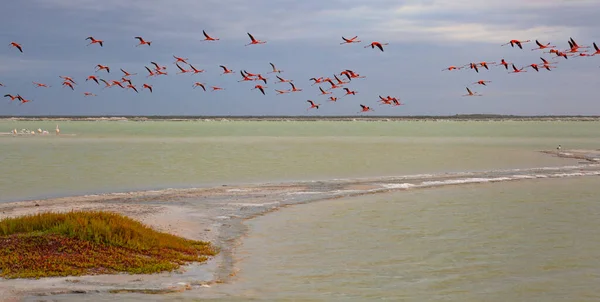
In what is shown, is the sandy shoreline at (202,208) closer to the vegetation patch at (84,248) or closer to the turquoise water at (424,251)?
the vegetation patch at (84,248)

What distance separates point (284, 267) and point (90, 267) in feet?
13.4

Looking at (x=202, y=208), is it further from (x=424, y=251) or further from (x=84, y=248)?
(x=84, y=248)

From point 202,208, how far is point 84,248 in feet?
32.0

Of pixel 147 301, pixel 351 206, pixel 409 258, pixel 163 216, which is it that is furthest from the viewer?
pixel 351 206

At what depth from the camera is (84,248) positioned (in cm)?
1428

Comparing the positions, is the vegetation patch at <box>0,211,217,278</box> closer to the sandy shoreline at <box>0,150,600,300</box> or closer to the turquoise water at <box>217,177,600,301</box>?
the sandy shoreline at <box>0,150,600,300</box>

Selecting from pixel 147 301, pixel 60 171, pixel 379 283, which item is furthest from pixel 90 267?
pixel 60 171

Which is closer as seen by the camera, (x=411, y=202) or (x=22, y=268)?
(x=22, y=268)

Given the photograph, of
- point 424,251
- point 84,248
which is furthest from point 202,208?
point 84,248

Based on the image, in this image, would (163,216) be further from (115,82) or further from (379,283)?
(115,82)

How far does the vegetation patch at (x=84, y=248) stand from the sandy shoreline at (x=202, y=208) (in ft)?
1.19

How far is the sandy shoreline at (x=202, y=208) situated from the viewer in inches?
505

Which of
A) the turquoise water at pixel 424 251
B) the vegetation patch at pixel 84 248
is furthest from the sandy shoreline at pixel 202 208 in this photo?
the turquoise water at pixel 424 251

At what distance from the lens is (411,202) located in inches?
1064
